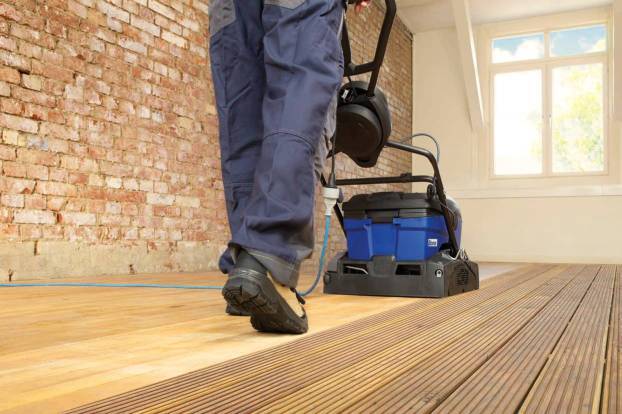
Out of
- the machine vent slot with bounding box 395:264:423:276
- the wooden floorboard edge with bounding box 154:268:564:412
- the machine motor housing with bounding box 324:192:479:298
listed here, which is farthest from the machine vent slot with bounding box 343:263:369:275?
the wooden floorboard edge with bounding box 154:268:564:412

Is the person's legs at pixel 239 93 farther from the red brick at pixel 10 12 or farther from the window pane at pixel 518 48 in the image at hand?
the window pane at pixel 518 48

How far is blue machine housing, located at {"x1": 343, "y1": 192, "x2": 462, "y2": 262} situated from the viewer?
8.00ft

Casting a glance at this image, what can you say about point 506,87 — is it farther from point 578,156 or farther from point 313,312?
point 313,312

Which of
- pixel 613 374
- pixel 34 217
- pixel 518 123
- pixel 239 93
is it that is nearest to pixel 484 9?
pixel 518 123

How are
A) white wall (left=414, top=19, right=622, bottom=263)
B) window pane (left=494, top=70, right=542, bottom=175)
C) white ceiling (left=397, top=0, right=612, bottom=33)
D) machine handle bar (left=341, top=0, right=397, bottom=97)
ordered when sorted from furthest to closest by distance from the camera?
window pane (left=494, top=70, right=542, bottom=175) → white ceiling (left=397, top=0, right=612, bottom=33) → white wall (left=414, top=19, right=622, bottom=263) → machine handle bar (left=341, top=0, right=397, bottom=97)

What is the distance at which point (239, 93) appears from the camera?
148 centimetres

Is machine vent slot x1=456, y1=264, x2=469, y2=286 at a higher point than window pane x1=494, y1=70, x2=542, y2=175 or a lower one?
lower

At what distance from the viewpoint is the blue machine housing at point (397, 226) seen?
2.44 m

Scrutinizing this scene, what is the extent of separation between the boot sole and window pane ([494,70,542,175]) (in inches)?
297

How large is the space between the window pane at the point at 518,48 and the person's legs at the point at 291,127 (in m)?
7.70

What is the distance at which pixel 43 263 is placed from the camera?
305 cm

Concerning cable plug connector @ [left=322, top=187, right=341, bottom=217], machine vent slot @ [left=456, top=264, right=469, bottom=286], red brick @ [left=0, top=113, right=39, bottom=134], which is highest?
red brick @ [left=0, top=113, right=39, bottom=134]

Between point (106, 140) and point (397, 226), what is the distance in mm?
1839

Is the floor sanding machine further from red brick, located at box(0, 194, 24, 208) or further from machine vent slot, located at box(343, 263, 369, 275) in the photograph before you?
red brick, located at box(0, 194, 24, 208)
